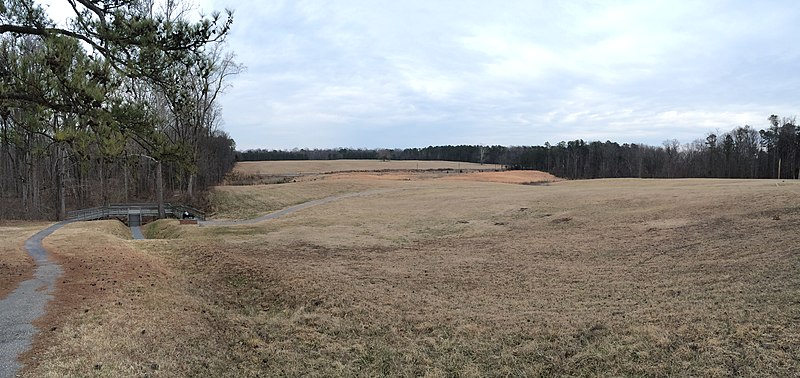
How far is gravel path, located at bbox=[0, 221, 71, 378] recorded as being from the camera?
5874mm

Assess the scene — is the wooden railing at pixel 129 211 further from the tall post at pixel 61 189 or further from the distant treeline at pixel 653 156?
the distant treeline at pixel 653 156

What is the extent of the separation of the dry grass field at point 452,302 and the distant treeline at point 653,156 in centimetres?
5313

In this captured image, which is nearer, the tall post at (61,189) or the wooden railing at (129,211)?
the tall post at (61,189)

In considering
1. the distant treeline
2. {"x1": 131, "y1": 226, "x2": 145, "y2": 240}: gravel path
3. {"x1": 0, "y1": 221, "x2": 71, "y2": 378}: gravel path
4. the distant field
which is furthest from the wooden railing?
the distant treeline

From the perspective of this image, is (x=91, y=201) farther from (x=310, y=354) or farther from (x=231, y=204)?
(x=310, y=354)

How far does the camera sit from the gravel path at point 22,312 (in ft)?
19.3

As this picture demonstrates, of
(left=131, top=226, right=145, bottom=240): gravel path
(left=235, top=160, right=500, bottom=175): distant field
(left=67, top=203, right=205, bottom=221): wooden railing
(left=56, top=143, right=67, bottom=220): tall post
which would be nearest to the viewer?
(left=131, top=226, right=145, bottom=240): gravel path

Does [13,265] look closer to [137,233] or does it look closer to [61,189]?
[137,233]

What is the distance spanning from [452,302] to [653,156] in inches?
4331

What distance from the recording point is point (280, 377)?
625 centimetres

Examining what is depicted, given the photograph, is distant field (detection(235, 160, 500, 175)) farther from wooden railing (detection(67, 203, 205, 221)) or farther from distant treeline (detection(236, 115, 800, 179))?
wooden railing (detection(67, 203, 205, 221))

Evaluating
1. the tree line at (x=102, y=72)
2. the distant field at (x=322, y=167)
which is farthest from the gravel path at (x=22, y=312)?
the distant field at (x=322, y=167)

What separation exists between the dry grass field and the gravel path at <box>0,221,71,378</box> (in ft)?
0.76

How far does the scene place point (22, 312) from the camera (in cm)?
782
